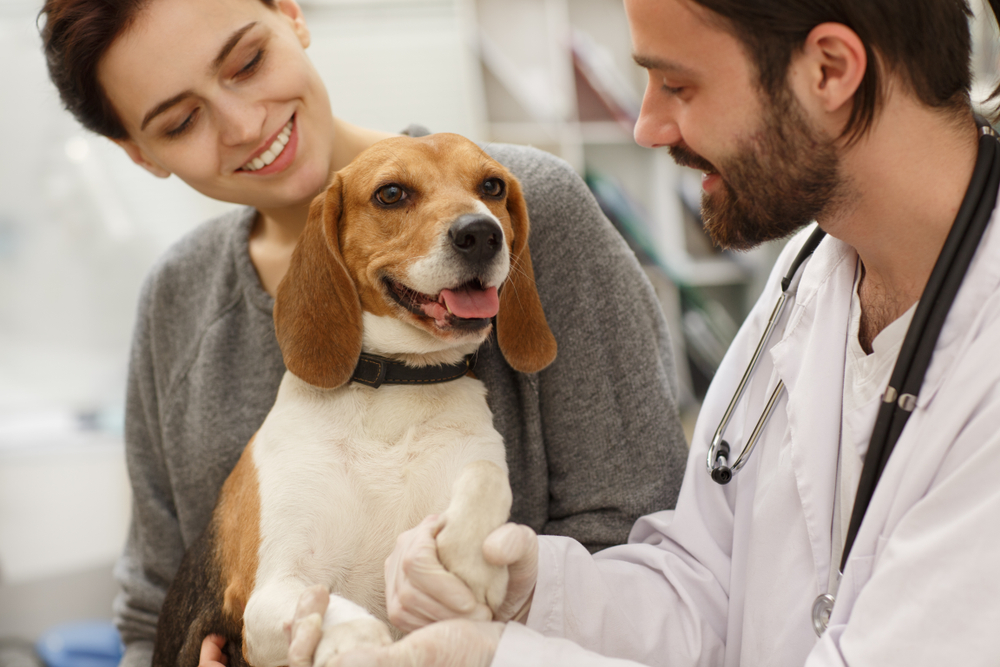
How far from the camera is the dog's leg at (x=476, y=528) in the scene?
1018mm

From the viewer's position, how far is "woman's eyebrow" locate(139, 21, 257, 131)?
4.66ft

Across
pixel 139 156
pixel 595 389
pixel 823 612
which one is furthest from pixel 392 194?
pixel 823 612

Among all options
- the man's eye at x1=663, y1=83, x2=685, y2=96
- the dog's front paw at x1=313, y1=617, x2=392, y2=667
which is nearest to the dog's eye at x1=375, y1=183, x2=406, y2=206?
the man's eye at x1=663, y1=83, x2=685, y2=96

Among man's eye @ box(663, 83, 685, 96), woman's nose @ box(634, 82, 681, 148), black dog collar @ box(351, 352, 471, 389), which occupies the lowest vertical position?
black dog collar @ box(351, 352, 471, 389)

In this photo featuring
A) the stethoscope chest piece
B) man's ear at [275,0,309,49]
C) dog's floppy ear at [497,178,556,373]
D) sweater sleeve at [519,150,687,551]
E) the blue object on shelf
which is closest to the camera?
the stethoscope chest piece

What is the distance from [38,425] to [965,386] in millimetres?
3460

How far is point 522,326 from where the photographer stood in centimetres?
140

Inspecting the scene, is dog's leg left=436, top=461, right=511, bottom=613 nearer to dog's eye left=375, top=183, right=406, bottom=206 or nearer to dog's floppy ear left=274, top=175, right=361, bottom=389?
dog's floppy ear left=274, top=175, right=361, bottom=389

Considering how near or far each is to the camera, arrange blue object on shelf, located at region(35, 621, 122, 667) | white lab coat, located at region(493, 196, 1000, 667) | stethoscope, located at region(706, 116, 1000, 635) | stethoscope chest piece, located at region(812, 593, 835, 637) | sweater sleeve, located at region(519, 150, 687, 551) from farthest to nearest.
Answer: blue object on shelf, located at region(35, 621, 122, 667)
sweater sleeve, located at region(519, 150, 687, 551)
stethoscope chest piece, located at region(812, 593, 835, 637)
stethoscope, located at region(706, 116, 1000, 635)
white lab coat, located at region(493, 196, 1000, 667)

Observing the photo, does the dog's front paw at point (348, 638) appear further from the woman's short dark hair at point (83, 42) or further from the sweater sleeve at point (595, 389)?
the woman's short dark hair at point (83, 42)

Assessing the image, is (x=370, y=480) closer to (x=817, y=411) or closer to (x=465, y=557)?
(x=465, y=557)

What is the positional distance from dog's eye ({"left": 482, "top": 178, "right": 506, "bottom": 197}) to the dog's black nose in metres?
→ 0.19

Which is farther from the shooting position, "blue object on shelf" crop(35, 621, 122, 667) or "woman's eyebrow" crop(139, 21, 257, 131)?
"blue object on shelf" crop(35, 621, 122, 667)

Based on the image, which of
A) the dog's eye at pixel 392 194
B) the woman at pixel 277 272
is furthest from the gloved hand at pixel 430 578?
the dog's eye at pixel 392 194
